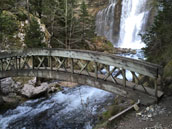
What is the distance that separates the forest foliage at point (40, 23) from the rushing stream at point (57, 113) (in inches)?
163

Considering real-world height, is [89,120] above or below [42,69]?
below

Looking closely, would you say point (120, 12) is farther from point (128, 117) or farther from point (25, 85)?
point (128, 117)

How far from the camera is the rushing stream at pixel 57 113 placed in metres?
8.59

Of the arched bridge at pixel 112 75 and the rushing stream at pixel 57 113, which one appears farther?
the rushing stream at pixel 57 113

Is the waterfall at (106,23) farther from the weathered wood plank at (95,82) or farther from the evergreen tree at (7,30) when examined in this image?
the weathered wood plank at (95,82)

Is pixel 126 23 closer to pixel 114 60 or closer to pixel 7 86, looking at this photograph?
pixel 7 86

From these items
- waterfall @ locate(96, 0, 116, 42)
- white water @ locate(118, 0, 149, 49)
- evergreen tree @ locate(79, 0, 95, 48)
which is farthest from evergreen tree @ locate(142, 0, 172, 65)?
waterfall @ locate(96, 0, 116, 42)

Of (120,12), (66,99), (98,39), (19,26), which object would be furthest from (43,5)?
(120,12)

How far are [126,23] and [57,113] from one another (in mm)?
31815

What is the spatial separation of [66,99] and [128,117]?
713 cm

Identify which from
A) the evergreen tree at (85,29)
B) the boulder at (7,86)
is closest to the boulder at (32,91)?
the boulder at (7,86)

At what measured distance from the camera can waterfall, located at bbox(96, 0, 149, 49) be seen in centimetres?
3269

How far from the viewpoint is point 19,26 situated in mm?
17094

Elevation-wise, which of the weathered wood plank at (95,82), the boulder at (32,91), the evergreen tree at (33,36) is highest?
the evergreen tree at (33,36)
